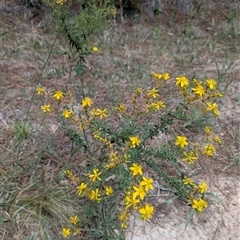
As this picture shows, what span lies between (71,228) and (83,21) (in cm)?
93

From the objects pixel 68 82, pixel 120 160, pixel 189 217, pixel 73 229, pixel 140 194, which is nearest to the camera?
pixel 140 194

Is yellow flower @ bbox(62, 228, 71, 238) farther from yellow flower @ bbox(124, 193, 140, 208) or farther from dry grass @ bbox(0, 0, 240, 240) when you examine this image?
yellow flower @ bbox(124, 193, 140, 208)

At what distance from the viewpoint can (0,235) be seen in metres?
2.09

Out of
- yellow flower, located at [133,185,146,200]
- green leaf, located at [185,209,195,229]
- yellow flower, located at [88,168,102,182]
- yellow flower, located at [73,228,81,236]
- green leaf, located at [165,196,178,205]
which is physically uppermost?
yellow flower, located at [133,185,146,200]

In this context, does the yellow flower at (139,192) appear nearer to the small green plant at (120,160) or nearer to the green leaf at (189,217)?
the small green plant at (120,160)

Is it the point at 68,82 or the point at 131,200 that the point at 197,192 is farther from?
the point at 68,82

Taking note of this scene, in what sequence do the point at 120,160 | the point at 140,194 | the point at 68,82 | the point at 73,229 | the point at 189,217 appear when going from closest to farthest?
the point at 140,194, the point at 120,160, the point at 73,229, the point at 189,217, the point at 68,82

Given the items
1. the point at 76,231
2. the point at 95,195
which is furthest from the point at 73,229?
the point at 95,195

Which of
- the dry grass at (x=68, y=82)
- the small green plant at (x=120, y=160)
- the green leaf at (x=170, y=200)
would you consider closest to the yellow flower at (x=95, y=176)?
the small green plant at (x=120, y=160)

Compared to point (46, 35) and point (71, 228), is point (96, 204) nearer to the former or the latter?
point (71, 228)

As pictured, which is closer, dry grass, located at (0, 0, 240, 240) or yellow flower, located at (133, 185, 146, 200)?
yellow flower, located at (133, 185, 146, 200)

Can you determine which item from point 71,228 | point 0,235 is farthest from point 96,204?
point 0,235

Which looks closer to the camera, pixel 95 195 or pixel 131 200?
pixel 131 200

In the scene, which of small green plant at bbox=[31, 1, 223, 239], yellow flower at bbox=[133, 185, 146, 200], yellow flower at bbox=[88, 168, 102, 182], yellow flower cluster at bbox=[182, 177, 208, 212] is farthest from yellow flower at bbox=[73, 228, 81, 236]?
yellow flower cluster at bbox=[182, 177, 208, 212]
